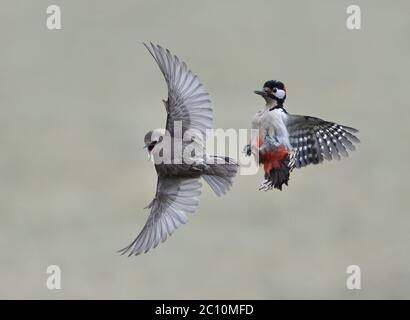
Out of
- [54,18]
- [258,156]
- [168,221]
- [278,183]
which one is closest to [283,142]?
[258,156]

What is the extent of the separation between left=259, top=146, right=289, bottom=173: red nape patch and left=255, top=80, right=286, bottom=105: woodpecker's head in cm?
17

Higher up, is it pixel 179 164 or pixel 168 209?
pixel 179 164

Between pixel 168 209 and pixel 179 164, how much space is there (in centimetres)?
19

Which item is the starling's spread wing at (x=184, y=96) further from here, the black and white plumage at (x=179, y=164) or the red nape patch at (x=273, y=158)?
the red nape patch at (x=273, y=158)

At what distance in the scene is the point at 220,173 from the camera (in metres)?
3.02

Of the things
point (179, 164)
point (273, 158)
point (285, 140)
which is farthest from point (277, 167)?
point (179, 164)

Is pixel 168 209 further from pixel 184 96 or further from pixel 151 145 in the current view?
pixel 184 96

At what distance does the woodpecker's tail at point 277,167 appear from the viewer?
2.83 metres

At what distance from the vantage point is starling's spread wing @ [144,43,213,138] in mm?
2865

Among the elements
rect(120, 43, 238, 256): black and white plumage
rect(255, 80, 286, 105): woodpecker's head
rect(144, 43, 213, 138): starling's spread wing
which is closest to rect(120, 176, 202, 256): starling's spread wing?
rect(120, 43, 238, 256): black and white plumage

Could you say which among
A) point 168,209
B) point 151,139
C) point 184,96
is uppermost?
point 184,96

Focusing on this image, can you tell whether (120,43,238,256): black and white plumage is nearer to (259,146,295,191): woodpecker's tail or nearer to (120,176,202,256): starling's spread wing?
(120,176,202,256): starling's spread wing

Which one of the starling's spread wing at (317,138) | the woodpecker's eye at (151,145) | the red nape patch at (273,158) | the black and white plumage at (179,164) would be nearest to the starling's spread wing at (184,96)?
the black and white plumage at (179,164)

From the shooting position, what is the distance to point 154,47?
2783 mm
